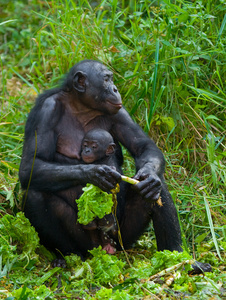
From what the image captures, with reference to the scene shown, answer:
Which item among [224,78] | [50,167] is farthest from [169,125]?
[50,167]

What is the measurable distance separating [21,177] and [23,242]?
54cm

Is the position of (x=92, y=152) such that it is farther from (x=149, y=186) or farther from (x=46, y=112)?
(x=149, y=186)

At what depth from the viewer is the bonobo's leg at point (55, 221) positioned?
4578mm

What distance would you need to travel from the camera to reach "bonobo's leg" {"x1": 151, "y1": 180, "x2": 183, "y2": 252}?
4.61 m

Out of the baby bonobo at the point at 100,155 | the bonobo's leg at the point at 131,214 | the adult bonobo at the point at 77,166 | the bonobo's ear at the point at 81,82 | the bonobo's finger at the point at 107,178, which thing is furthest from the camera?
the bonobo's ear at the point at 81,82

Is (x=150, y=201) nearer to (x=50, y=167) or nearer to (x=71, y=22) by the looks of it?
(x=50, y=167)

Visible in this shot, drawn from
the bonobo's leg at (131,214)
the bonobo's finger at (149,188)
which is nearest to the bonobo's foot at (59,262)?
the bonobo's leg at (131,214)

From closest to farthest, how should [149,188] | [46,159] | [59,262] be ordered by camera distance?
[149,188] < [46,159] < [59,262]

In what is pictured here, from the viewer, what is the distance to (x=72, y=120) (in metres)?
4.85

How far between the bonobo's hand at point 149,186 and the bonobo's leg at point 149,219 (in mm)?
165

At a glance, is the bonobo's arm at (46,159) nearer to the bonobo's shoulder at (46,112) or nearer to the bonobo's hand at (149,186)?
the bonobo's shoulder at (46,112)

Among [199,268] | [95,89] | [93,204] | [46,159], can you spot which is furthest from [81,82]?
[199,268]

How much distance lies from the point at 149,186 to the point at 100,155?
56 cm

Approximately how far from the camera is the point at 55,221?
464 centimetres
